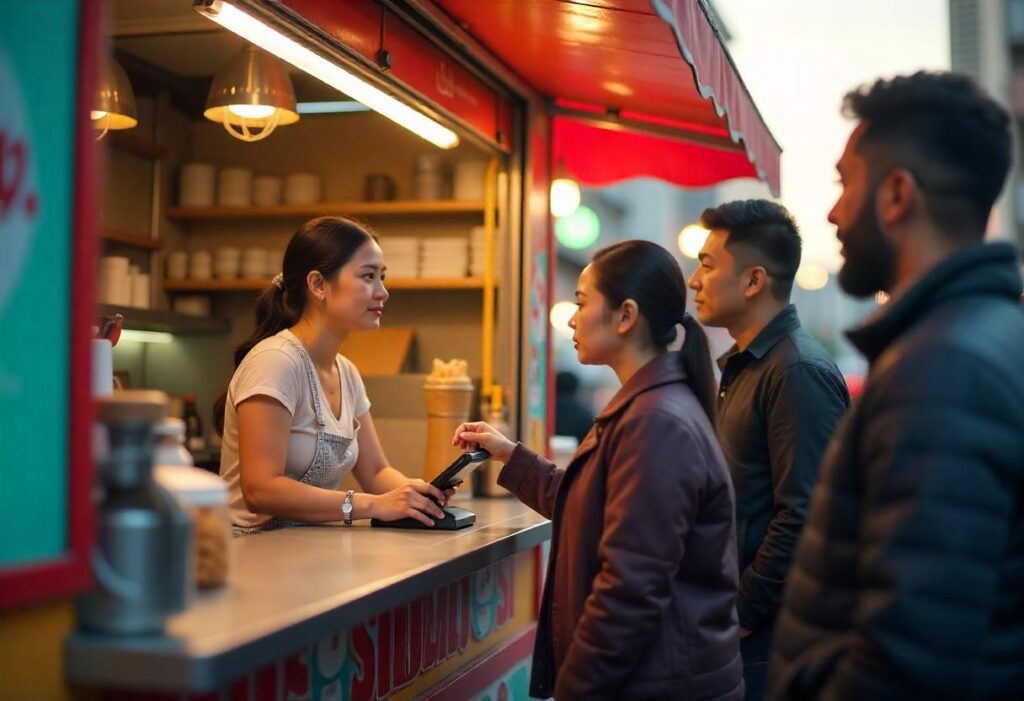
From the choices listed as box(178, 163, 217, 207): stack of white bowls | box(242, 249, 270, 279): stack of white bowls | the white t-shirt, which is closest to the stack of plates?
box(242, 249, 270, 279): stack of white bowls

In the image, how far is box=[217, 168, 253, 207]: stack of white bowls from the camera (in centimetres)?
606

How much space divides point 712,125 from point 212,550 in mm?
3997

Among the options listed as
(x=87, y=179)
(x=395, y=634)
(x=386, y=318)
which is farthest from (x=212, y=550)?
(x=386, y=318)

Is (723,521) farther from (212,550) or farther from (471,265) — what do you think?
(471,265)

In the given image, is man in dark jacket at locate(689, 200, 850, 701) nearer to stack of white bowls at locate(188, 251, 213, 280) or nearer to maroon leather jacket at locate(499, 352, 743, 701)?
maroon leather jacket at locate(499, 352, 743, 701)

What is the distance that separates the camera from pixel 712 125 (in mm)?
5359

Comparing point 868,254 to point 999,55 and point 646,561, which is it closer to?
point 646,561

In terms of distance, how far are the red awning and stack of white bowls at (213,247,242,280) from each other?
73.8 inches

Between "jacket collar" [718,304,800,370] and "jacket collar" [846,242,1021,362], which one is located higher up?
"jacket collar" [846,242,1021,362]

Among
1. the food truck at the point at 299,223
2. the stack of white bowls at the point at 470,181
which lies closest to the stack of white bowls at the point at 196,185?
the food truck at the point at 299,223

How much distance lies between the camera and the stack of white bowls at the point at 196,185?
614 cm

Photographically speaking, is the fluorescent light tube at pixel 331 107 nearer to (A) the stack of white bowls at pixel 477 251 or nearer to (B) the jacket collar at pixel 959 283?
(A) the stack of white bowls at pixel 477 251

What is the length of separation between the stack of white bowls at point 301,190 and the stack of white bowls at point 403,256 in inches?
24.5

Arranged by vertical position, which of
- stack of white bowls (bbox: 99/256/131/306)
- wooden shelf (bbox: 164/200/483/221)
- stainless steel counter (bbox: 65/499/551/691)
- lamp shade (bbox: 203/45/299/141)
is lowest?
stainless steel counter (bbox: 65/499/551/691)
